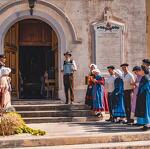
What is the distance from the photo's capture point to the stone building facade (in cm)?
1496

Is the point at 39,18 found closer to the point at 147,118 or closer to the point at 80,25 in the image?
the point at 80,25

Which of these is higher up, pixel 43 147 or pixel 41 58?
pixel 41 58

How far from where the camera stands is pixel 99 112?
1320 centimetres

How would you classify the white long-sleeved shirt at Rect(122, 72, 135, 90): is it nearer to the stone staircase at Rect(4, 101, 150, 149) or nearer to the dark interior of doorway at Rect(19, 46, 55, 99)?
the stone staircase at Rect(4, 101, 150, 149)

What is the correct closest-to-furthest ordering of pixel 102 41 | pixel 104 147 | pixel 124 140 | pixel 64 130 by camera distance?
pixel 104 147, pixel 124 140, pixel 64 130, pixel 102 41

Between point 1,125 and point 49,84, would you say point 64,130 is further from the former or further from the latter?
point 49,84

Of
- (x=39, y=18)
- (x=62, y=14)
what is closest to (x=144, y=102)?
(x=62, y=14)

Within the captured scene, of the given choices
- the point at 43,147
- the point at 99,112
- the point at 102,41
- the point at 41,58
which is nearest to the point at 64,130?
the point at 43,147

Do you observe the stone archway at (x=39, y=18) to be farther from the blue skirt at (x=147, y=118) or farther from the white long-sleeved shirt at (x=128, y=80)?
the blue skirt at (x=147, y=118)

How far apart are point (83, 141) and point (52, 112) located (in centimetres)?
397

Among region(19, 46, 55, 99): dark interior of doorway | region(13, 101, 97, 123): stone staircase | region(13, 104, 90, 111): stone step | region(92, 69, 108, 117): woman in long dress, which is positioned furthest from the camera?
region(19, 46, 55, 99): dark interior of doorway

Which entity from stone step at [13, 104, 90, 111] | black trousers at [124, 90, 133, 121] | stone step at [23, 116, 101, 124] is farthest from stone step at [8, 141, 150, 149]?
stone step at [13, 104, 90, 111]

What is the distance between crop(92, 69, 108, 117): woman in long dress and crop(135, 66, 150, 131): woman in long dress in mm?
2747

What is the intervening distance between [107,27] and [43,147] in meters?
7.23
